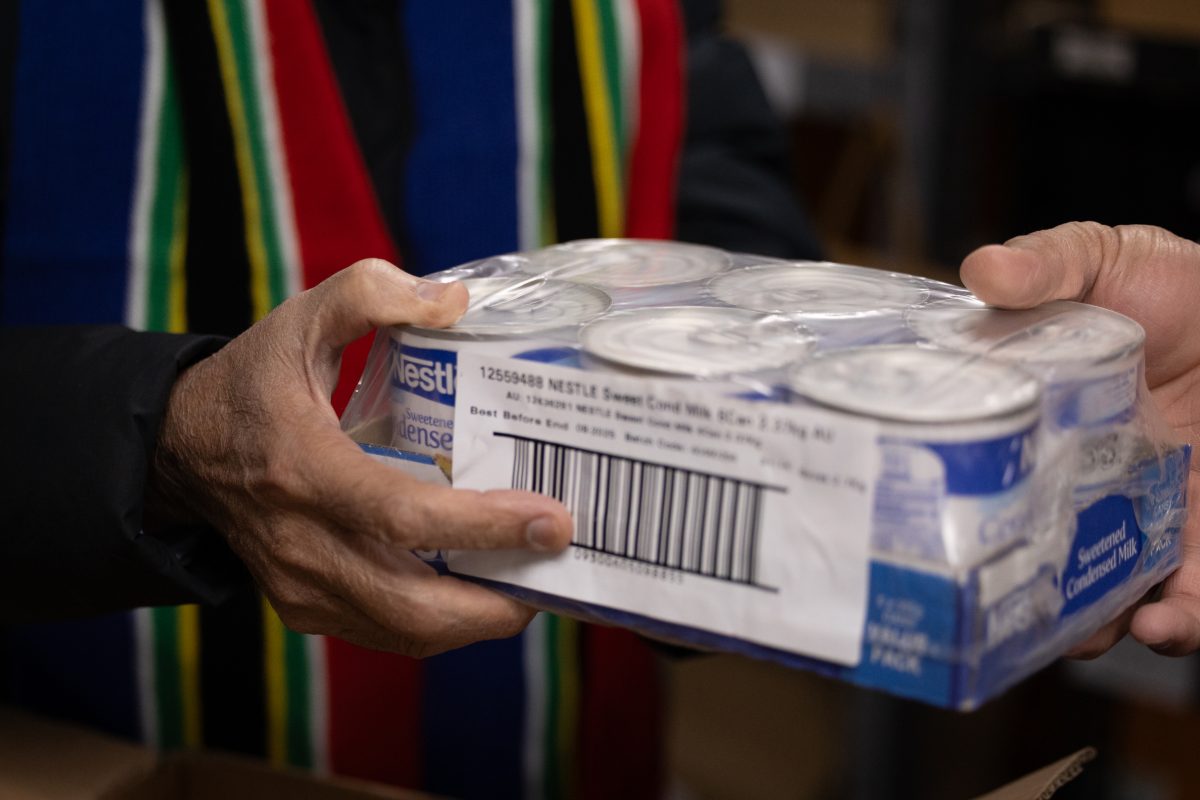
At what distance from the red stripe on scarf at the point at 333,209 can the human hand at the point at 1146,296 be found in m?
0.46

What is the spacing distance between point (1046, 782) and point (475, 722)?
1.85ft

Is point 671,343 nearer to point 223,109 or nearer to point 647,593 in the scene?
point 647,593

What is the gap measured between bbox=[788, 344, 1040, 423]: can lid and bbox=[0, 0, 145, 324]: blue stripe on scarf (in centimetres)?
59

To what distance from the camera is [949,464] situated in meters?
0.46

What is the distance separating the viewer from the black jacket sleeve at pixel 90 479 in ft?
2.08

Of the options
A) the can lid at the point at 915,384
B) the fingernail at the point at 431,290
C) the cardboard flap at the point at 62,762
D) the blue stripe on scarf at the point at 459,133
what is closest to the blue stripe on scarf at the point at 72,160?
the blue stripe on scarf at the point at 459,133

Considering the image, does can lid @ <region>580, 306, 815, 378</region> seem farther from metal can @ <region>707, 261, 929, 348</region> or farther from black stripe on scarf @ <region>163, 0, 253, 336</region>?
black stripe on scarf @ <region>163, 0, 253, 336</region>

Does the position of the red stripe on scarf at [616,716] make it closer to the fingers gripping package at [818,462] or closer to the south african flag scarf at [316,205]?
the south african flag scarf at [316,205]

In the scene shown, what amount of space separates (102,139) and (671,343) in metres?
0.55

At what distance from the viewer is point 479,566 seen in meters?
0.57

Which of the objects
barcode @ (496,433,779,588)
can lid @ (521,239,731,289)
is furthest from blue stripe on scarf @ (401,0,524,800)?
barcode @ (496,433,779,588)

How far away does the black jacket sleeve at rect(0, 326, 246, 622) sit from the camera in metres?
0.64

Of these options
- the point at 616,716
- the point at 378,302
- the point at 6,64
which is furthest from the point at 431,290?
the point at 616,716

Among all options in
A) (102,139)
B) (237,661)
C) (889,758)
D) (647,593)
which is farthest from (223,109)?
(889,758)
